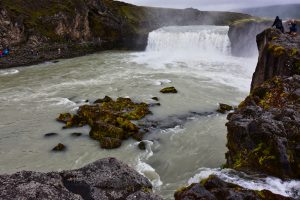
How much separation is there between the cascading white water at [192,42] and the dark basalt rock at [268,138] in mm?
49890

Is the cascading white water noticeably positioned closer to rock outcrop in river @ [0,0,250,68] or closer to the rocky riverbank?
rock outcrop in river @ [0,0,250,68]

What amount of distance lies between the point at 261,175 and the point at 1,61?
50.3 metres

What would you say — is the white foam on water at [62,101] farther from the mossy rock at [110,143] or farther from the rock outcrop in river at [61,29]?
the rock outcrop in river at [61,29]

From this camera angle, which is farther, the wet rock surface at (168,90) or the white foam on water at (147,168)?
the wet rock surface at (168,90)

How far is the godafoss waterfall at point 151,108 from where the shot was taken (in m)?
19.2

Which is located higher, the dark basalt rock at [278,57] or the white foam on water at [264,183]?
the dark basalt rock at [278,57]

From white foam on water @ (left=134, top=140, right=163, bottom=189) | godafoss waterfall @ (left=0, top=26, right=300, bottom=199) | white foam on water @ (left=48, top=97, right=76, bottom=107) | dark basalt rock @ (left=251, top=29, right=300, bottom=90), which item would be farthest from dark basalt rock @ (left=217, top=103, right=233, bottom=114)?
white foam on water @ (left=48, top=97, right=76, bottom=107)

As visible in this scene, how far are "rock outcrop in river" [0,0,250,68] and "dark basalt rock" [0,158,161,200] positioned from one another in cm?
4940

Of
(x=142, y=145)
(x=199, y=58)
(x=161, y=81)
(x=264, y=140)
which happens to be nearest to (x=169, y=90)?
(x=161, y=81)

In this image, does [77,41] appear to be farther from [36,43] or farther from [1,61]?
[1,61]

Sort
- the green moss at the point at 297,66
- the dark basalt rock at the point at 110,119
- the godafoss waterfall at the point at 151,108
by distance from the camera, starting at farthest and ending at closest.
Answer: the dark basalt rock at the point at 110,119, the green moss at the point at 297,66, the godafoss waterfall at the point at 151,108

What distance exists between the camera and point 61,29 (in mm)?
64562

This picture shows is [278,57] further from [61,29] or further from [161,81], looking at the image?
[61,29]

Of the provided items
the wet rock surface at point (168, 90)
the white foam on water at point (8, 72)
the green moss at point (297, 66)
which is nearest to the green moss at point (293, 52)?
the green moss at point (297, 66)
